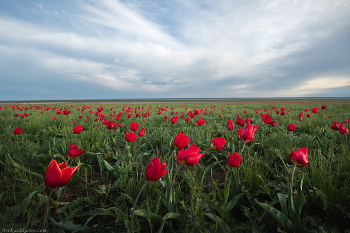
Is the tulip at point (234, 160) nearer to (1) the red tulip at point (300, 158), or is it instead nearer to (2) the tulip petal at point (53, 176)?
(1) the red tulip at point (300, 158)

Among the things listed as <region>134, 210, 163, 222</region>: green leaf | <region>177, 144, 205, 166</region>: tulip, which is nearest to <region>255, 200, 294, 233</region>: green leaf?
<region>177, 144, 205, 166</region>: tulip

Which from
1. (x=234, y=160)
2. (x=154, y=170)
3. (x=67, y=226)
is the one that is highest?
(x=154, y=170)

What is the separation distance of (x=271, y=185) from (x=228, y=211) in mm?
635

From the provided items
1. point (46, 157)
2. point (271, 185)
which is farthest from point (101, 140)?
point (271, 185)

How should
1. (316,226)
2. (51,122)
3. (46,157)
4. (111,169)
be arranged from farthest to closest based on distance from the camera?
(51,122) → (46,157) → (111,169) → (316,226)

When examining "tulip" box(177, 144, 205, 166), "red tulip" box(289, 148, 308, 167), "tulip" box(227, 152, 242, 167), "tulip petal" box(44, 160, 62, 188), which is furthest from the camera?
"tulip" box(227, 152, 242, 167)

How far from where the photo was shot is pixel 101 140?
286 centimetres

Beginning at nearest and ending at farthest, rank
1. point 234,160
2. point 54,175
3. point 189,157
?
1. point 54,175
2. point 189,157
3. point 234,160

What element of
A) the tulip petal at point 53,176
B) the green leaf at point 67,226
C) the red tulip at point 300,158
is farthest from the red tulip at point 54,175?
the red tulip at point 300,158

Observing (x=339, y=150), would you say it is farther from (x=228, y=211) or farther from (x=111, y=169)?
(x=111, y=169)

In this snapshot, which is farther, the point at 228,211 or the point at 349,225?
the point at 228,211

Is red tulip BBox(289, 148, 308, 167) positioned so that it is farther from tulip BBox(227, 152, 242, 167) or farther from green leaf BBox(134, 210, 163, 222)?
green leaf BBox(134, 210, 163, 222)

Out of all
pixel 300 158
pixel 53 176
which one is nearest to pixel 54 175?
pixel 53 176

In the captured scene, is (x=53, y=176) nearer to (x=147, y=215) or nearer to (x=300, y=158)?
(x=147, y=215)
